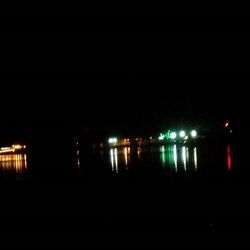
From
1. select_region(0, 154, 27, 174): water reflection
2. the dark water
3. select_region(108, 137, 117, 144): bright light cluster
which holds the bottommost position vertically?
the dark water

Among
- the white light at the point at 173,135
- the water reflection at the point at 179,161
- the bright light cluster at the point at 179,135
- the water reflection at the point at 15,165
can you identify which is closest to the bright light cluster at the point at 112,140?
the bright light cluster at the point at 179,135

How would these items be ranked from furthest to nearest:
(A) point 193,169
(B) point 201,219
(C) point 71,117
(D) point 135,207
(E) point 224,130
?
(E) point 224,130 → (C) point 71,117 → (A) point 193,169 → (D) point 135,207 → (B) point 201,219

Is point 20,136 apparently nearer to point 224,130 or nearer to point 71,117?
point 71,117

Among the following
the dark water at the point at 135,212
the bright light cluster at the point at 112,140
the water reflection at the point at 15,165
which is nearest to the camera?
the dark water at the point at 135,212

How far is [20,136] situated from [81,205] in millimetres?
22845

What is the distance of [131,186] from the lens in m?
10.3

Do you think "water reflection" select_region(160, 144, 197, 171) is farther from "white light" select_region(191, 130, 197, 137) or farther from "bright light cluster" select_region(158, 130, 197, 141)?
"bright light cluster" select_region(158, 130, 197, 141)

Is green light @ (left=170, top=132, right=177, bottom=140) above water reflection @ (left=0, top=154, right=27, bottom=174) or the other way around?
above

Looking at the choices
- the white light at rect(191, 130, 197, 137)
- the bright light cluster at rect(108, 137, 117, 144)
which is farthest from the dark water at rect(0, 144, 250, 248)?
the bright light cluster at rect(108, 137, 117, 144)

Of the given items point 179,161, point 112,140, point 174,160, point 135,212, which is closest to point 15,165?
point 174,160

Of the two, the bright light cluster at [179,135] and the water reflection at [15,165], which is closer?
the water reflection at [15,165]

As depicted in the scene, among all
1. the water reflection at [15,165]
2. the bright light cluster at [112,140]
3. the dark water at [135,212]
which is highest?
the bright light cluster at [112,140]

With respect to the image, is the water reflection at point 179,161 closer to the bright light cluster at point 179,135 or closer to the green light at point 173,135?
the bright light cluster at point 179,135

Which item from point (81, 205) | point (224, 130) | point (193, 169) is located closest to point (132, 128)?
point (224, 130)
